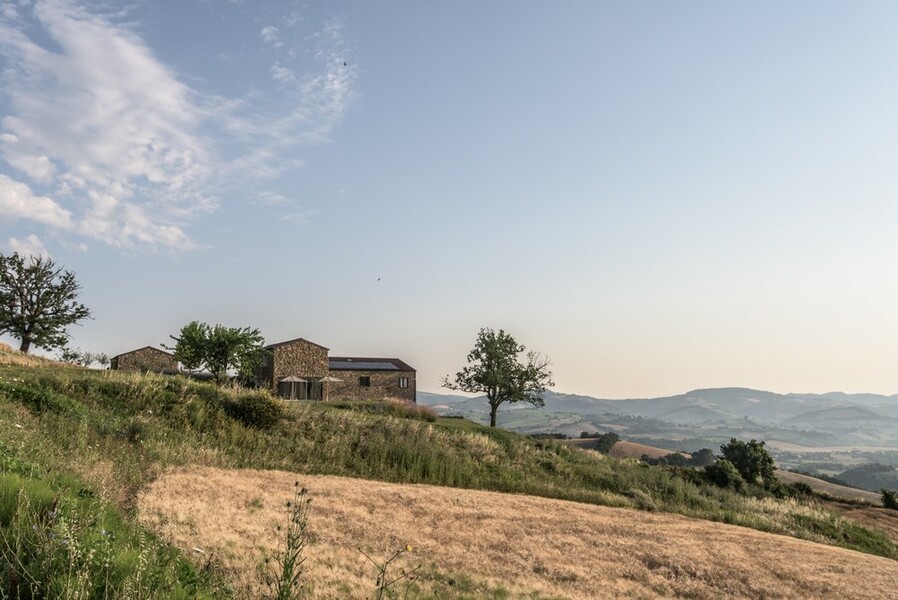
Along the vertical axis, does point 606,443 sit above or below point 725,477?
below

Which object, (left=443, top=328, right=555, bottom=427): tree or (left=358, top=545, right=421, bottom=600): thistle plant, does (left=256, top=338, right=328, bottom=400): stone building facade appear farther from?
(left=358, top=545, right=421, bottom=600): thistle plant

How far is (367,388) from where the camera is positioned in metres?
68.8

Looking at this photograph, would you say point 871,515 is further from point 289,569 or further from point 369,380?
point 369,380

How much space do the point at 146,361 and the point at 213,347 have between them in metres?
31.4

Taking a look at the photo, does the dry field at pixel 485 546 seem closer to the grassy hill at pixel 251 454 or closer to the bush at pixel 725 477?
the grassy hill at pixel 251 454

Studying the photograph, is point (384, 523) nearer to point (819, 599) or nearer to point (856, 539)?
point (819, 599)

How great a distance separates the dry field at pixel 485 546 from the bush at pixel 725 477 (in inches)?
743

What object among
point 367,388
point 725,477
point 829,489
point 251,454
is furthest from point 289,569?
point 829,489

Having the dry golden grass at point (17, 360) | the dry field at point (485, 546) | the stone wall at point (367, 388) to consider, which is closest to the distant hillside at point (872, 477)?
the stone wall at point (367, 388)

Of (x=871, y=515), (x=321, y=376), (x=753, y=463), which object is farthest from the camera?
(x=321, y=376)

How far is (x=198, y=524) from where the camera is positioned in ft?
36.2

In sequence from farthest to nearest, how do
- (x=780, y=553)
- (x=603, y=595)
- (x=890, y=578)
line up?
(x=780, y=553) → (x=890, y=578) → (x=603, y=595)

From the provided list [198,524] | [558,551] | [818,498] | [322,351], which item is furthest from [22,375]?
[818,498]

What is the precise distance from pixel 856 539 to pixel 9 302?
215 ft
